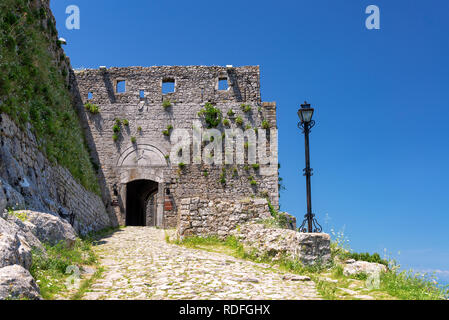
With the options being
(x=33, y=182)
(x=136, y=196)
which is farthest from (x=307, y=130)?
(x=136, y=196)

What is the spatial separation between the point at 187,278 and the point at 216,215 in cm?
496

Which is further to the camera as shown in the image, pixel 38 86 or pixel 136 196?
pixel 136 196

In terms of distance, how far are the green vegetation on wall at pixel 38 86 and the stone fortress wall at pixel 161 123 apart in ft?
6.03

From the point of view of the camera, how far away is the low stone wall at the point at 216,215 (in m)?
11.0

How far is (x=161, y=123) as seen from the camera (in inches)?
708

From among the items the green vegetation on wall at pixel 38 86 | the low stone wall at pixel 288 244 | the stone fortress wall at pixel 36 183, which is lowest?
the low stone wall at pixel 288 244

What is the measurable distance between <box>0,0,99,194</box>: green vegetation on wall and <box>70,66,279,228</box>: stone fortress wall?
1.84m

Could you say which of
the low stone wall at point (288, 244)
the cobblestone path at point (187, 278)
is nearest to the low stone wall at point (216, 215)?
the low stone wall at point (288, 244)

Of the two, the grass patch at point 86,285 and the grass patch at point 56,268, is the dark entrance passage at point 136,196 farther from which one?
the grass patch at point 86,285

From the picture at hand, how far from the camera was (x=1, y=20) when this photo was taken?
10148mm

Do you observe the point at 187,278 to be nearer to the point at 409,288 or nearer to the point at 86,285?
the point at 86,285

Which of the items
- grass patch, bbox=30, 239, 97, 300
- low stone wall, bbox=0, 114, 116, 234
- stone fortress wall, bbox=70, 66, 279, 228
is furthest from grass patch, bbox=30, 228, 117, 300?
stone fortress wall, bbox=70, 66, 279, 228
